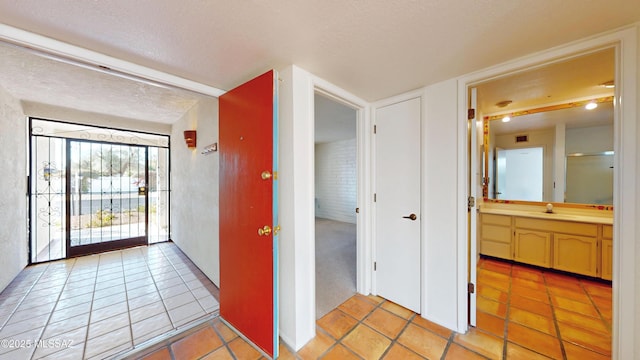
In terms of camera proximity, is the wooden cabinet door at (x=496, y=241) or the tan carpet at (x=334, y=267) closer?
the tan carpet at (x=334, y=267)

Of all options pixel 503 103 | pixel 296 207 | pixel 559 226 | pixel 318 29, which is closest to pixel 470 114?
pixel 503 103

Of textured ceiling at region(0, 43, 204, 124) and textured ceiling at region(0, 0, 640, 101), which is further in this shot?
textured ceiling at region(0, 43, 204, 124)

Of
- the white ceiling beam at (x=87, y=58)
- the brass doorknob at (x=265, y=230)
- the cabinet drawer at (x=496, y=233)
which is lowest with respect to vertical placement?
the cabinet drawer at (x=496, y=233)

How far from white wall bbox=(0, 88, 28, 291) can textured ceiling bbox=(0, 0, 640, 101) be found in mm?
2534

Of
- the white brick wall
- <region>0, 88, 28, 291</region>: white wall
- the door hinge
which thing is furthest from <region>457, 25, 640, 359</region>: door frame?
<region>0, 88, 28, 291</region>: white wall

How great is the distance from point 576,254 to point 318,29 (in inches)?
151

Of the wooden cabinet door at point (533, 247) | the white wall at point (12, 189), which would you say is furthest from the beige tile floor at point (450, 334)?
the white wall at point (12, 189)

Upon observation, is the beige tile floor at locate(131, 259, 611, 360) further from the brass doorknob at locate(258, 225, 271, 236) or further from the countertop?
the brass doorknob at locate(258, 225, 271, 236)

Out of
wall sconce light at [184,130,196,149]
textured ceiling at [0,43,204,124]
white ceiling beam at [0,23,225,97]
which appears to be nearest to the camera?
white ceiling beam at [0,23,225,97]

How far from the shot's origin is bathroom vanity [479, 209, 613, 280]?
2.38m

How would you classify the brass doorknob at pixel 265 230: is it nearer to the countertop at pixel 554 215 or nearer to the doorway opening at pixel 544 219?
the doorway opening at pixel 544 219

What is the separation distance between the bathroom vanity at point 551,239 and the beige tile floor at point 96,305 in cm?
379

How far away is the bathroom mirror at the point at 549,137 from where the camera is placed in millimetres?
2047

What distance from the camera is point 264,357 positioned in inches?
59.2
